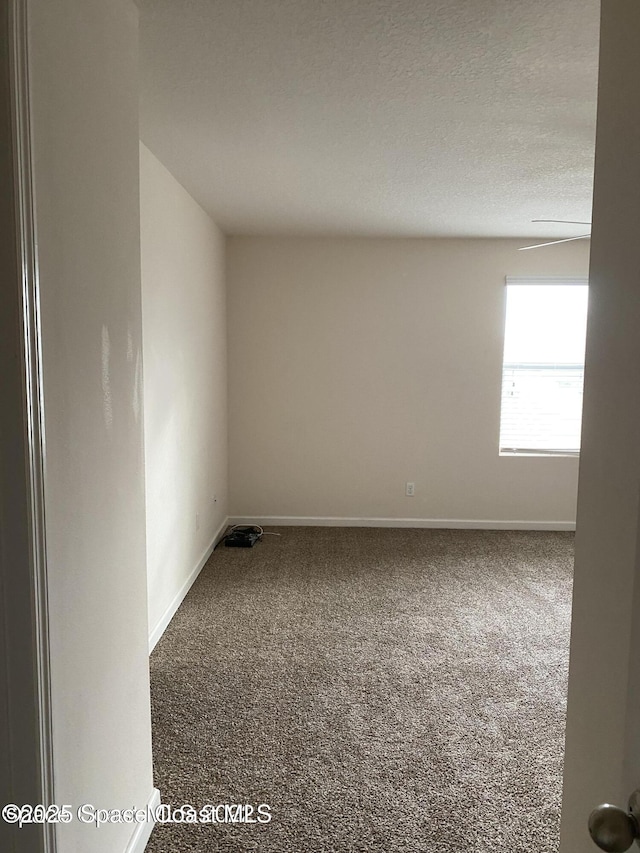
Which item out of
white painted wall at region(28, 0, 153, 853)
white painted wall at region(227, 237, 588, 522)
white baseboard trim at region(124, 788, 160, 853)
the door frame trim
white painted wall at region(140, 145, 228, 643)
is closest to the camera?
the door frame trim

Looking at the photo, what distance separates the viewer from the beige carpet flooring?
2.08 m

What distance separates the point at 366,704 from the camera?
2.80m

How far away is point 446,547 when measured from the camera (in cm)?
518

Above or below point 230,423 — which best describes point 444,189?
above

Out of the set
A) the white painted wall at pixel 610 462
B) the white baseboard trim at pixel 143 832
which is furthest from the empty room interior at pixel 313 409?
the white painted wall at pixel 610 462

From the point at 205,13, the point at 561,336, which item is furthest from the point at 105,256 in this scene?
the point at 561,336

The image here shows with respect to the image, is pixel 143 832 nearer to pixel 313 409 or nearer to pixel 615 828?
pixel 615 828

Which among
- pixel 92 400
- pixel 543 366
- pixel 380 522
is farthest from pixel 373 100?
pixel 380 522

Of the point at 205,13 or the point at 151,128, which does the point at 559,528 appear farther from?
the point at 205,13

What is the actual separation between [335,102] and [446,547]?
3646 mm

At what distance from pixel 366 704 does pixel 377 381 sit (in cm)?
327

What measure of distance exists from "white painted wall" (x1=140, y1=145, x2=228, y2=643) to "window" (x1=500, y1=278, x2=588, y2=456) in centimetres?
259

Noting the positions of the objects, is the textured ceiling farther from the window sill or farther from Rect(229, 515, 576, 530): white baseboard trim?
Rect(229, 515, 576, 530): white baseboard trim

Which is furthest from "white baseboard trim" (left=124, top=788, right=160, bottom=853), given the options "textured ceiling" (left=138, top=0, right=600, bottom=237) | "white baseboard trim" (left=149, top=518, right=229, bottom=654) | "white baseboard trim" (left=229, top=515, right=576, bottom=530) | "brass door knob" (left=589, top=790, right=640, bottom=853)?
"white baseboard trim" (left=229, top=515, right=576, bottom=530)
